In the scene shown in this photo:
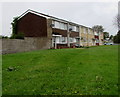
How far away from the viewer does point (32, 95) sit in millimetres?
3912

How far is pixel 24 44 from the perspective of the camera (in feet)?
60.3

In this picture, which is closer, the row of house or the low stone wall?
the low stone wall

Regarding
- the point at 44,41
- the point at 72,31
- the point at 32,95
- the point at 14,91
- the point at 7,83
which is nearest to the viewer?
the point at 32,95

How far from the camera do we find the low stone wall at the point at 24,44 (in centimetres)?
1574

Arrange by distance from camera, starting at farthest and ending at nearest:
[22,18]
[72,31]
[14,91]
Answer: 1. [72,31]
2. [22,18]
3. [14,91]

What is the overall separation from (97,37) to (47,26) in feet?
119

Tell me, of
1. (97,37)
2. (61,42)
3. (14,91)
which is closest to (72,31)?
(61,42)

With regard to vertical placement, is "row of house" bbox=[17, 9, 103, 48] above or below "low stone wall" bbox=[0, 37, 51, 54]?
above

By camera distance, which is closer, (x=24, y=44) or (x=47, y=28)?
(x=24, y=44)

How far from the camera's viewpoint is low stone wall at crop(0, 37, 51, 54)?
51.6 feet

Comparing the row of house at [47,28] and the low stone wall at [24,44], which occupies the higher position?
the row of house at [47,28]

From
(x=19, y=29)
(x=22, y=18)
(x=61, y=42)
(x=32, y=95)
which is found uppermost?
(x=22, y=18)

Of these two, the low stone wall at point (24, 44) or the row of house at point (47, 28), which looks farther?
the row of house at point (47, 28)

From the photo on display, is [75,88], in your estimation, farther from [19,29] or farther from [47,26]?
[19,29]
